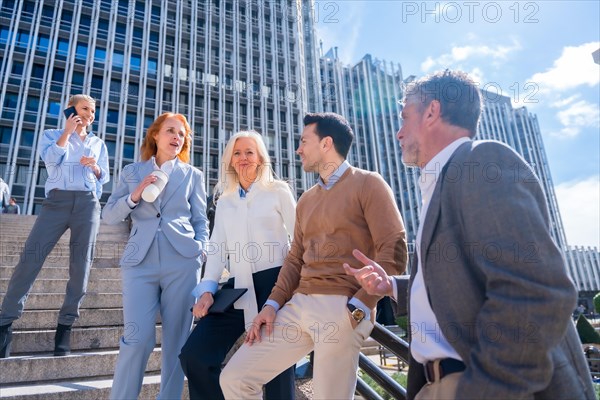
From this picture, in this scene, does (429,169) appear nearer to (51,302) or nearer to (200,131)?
(51,302)

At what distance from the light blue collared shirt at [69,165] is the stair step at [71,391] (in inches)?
63.6

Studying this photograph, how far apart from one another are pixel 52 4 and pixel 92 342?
122ft

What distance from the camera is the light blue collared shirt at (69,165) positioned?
3521mm

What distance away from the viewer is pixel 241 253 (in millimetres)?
2604

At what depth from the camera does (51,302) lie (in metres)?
4.03

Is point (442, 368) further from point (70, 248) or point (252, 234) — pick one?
point (70, 248)

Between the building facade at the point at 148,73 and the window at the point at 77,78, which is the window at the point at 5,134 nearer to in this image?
the building facade at the point at 148,73

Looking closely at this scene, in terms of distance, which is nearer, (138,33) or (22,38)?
(22,38)

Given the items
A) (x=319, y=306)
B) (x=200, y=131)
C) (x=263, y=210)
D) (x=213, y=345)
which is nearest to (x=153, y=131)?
(x=263, y=210)

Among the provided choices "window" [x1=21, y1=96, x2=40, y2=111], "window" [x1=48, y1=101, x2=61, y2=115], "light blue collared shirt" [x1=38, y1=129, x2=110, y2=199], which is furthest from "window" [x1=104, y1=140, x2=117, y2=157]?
"light blue collared shirt" [x1=38, y1=129, x2=110, y2=199]

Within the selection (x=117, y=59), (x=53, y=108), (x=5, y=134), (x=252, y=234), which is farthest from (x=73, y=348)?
(x=117, y=59)

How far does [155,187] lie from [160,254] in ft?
1.55

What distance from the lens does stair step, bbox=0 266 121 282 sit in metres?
4.48

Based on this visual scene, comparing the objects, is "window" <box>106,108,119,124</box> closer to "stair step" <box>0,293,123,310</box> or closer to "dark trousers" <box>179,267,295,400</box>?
"stair step" <box>0,293,123,310</box>
